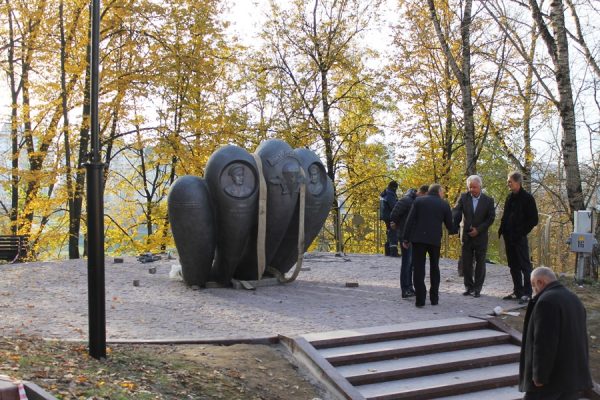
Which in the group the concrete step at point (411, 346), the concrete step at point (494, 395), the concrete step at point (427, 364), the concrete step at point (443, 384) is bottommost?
the concrete step at point (494, 395)

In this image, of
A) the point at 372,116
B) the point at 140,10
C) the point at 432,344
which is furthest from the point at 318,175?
the point at 372,116

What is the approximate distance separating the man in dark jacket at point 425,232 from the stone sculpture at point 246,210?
274 cm

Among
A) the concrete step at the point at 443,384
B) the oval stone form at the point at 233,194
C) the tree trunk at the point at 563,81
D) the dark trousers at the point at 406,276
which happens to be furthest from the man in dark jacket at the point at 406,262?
the tree trunk at the point at 563,81

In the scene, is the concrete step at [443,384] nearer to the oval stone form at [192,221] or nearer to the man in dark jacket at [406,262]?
the man in dark jacket at [406,262]

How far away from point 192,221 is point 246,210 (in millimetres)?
971

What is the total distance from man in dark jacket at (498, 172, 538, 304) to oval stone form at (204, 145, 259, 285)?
437 cm

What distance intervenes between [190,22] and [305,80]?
6.45m

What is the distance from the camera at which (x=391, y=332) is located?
8.60 m

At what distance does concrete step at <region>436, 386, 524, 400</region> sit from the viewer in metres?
7.43

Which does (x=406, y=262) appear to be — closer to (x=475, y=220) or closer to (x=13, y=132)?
(x=475, y=220)

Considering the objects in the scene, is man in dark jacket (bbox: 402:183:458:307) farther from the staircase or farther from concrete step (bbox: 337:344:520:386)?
concrete step (bbox: 337:344:520:386)

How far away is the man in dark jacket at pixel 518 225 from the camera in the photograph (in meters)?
10.6

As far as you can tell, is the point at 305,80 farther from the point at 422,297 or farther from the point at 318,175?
the point at 422,297

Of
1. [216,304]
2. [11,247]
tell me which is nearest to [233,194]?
[216,304]
